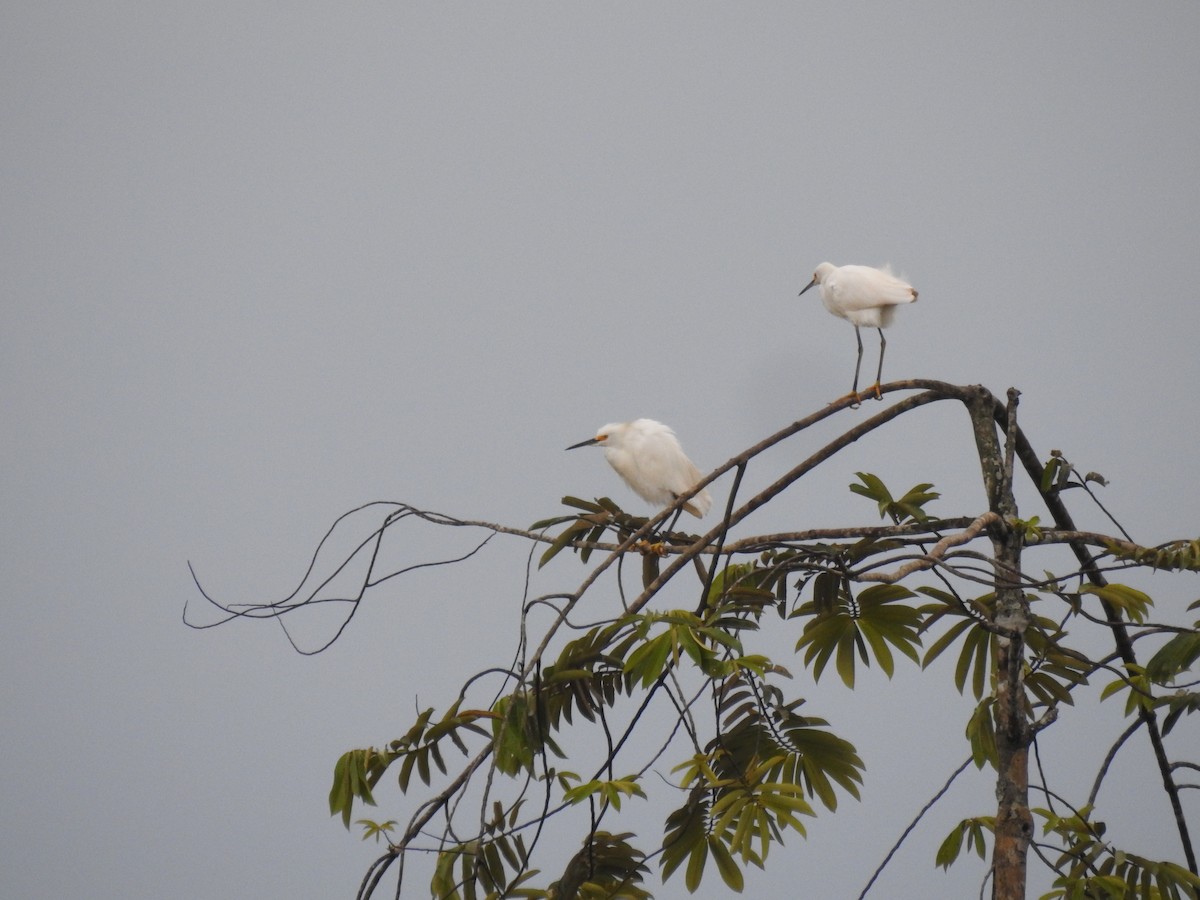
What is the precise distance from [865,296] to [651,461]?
0.88m

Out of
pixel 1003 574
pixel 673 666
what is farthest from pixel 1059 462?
pixel 673 666

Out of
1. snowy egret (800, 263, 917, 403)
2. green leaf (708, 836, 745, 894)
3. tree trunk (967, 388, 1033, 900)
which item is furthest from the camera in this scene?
snowy egret (800, 263, 917, 403)

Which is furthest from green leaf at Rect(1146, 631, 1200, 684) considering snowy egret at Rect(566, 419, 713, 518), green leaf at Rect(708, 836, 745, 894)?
snowy egret at Rect(566, 419, 713, 518)

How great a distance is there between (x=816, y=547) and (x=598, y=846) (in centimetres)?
67

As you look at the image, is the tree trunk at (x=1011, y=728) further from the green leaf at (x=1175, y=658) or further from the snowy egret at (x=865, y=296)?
the snowy egret at (x=865, y=296)

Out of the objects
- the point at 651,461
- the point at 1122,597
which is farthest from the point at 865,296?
the point at 1122,597

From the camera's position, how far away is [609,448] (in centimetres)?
366

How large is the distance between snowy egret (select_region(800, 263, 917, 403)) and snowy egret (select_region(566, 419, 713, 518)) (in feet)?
2.31

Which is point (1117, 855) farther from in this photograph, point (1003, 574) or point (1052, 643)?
point (1003, 574)

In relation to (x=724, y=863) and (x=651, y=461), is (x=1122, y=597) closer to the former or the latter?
(x=724, y=863)

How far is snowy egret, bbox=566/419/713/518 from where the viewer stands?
137 inches

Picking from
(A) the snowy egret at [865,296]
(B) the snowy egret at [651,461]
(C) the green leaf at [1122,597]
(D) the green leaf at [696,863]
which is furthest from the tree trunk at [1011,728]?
(B) the snowy egret at [651,461]

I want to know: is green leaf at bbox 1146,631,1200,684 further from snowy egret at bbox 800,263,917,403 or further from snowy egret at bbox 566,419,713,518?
snowy egret at bbox 566,419,713,518

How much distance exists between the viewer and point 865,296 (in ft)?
9.91
